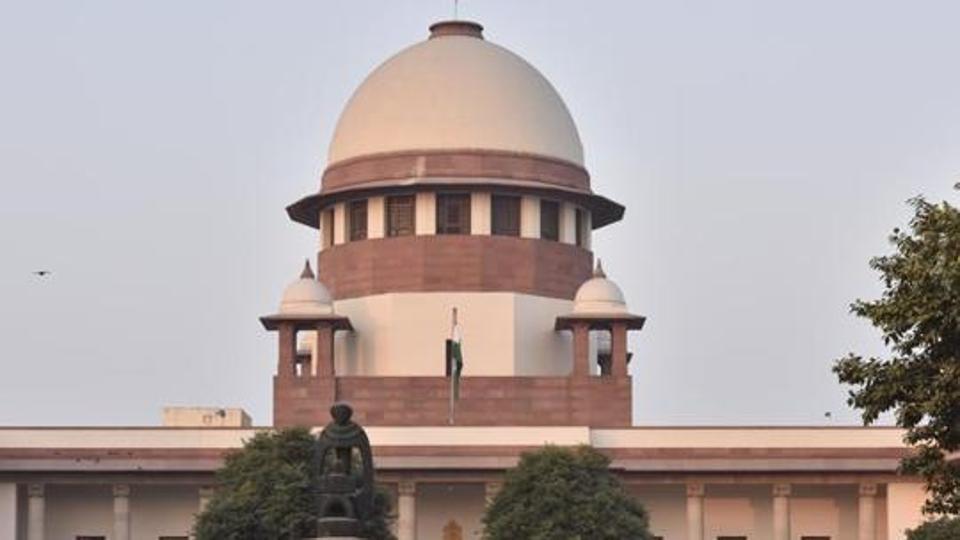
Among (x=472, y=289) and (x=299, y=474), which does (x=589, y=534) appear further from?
(x=472, y=289)

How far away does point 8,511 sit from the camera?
82.3 m

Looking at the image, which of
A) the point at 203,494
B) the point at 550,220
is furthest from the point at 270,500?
the point at 550,220

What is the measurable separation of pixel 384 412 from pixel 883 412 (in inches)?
1454

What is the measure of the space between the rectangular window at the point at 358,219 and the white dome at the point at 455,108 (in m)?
1.34

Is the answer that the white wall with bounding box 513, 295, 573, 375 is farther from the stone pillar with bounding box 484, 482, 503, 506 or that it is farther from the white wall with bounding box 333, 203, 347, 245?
the white wall with bounding box 333, 203, 347, 245

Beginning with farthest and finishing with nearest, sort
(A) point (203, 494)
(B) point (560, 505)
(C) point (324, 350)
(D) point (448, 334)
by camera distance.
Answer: (D) point (448, 334) → (C) point (324, 350) → (A) point (203, 494) → (B) point (560, 505)

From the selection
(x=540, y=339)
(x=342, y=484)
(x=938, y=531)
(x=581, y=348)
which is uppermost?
(x=540, y=339)

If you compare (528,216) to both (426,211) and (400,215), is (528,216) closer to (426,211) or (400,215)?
(426,211)

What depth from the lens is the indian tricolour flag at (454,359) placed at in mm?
83062

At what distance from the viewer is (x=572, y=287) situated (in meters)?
87.4

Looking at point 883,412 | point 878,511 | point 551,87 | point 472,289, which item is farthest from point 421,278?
point 883,412

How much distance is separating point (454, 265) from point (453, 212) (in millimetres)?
1564

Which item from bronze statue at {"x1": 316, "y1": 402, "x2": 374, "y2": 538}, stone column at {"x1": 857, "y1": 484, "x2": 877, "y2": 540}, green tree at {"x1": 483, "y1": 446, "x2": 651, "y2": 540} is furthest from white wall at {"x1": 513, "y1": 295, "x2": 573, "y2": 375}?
bronze statue at {"x1": 316, "y1": 402, "x2": 374, "y2": 538}

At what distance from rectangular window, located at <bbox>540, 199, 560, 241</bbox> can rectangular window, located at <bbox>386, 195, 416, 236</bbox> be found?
3.50 m
